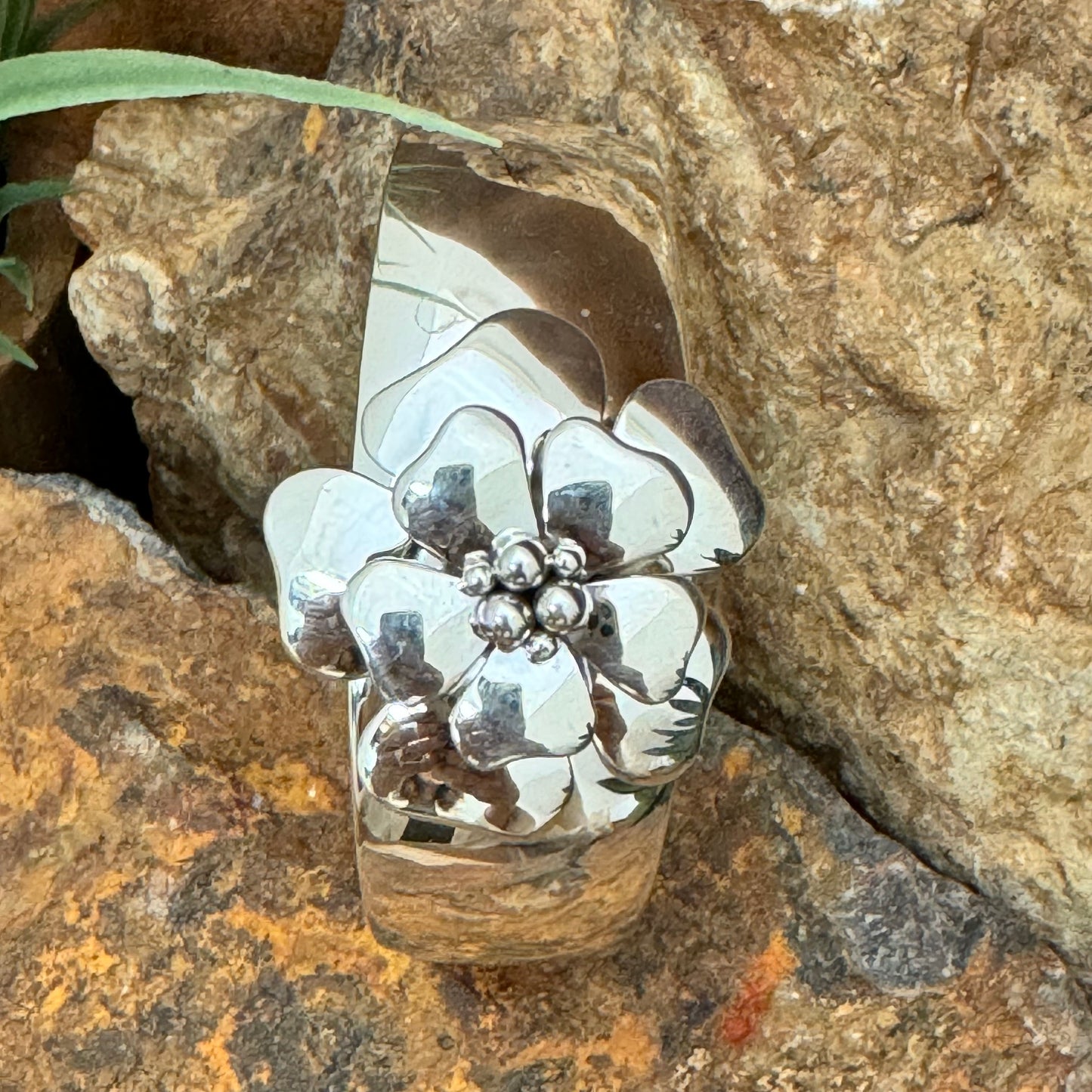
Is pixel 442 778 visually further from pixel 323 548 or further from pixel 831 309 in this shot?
pixel 831 309

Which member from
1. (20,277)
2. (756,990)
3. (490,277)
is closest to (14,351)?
(20,277)

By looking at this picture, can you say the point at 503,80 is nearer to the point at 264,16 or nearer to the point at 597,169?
the point at 597,169

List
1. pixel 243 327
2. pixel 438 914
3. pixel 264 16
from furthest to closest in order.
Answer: pixel 264 16, pixel 243 327, pixel 438 914

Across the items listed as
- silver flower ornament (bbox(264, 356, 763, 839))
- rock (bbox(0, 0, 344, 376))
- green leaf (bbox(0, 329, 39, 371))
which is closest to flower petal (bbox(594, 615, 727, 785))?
silver flower ornament (bbox(264, 356, 763, 839))

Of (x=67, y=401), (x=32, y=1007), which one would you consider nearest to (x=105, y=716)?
(x=32, y=1007)

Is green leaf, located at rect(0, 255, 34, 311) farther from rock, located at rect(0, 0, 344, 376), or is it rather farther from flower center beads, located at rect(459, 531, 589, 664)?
flower center beads, located at rect(459, 531, 589, 664)
